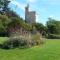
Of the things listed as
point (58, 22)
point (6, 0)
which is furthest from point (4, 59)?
point (58, 22)

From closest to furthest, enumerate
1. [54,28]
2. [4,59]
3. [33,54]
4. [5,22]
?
1. [4,59]
2. [33,54]
3. [5,22]
4. [54,28]

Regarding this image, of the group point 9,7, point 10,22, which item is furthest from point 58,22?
point 9,7

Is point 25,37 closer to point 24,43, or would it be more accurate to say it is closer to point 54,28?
point 24,43

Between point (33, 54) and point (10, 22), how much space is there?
36787 mm

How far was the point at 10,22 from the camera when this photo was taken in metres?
51.4

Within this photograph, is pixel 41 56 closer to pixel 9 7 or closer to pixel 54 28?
pixel 9 7

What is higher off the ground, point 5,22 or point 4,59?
point 5,22

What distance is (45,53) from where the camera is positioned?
598 inches

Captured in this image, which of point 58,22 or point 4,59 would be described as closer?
point 4,59

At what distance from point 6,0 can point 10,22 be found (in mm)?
28663

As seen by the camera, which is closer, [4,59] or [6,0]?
[4,59]

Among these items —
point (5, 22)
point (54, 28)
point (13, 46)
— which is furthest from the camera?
point (54, 28)

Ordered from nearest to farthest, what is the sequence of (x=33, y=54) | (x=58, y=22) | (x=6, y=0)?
(x=33, y=54) → (x=6, y=0) → (x=58, y=22)

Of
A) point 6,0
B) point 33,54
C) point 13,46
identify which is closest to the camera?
point 33,54
